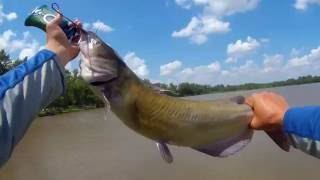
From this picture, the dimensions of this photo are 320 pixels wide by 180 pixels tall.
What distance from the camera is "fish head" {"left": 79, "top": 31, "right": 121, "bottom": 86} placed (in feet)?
8.36

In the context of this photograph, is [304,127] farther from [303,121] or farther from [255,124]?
[255,124]

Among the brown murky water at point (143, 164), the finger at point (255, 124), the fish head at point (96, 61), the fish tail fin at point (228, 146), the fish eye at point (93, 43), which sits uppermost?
the fish eye at point (93, 43)

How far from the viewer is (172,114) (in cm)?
278

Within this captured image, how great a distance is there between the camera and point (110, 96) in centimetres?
257

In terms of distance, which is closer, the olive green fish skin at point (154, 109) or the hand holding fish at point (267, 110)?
the olive green fish skin at point (154, 109)

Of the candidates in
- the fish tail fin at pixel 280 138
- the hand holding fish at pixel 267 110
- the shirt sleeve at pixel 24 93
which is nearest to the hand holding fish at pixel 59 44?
the shirt sleeve at pixel 24 93

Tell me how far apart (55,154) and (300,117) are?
81.4ft

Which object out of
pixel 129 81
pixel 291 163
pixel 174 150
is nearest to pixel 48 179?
pixel 174 150

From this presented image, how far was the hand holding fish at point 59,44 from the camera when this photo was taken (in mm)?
2156

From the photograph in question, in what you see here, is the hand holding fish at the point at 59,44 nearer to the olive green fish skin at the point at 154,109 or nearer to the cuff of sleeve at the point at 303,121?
the olive green fish skin at the point at 154,109

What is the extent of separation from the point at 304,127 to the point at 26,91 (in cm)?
136

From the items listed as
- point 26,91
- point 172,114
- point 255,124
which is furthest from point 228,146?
point 26,91

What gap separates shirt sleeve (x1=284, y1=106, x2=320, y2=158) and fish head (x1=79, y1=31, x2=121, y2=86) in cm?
94

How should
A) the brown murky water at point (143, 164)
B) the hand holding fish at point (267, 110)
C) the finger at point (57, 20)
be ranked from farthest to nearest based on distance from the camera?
the brown murky water at point (143, 164)
the hand holding fish at point (267, 110)
the finger at point (57, 20)
